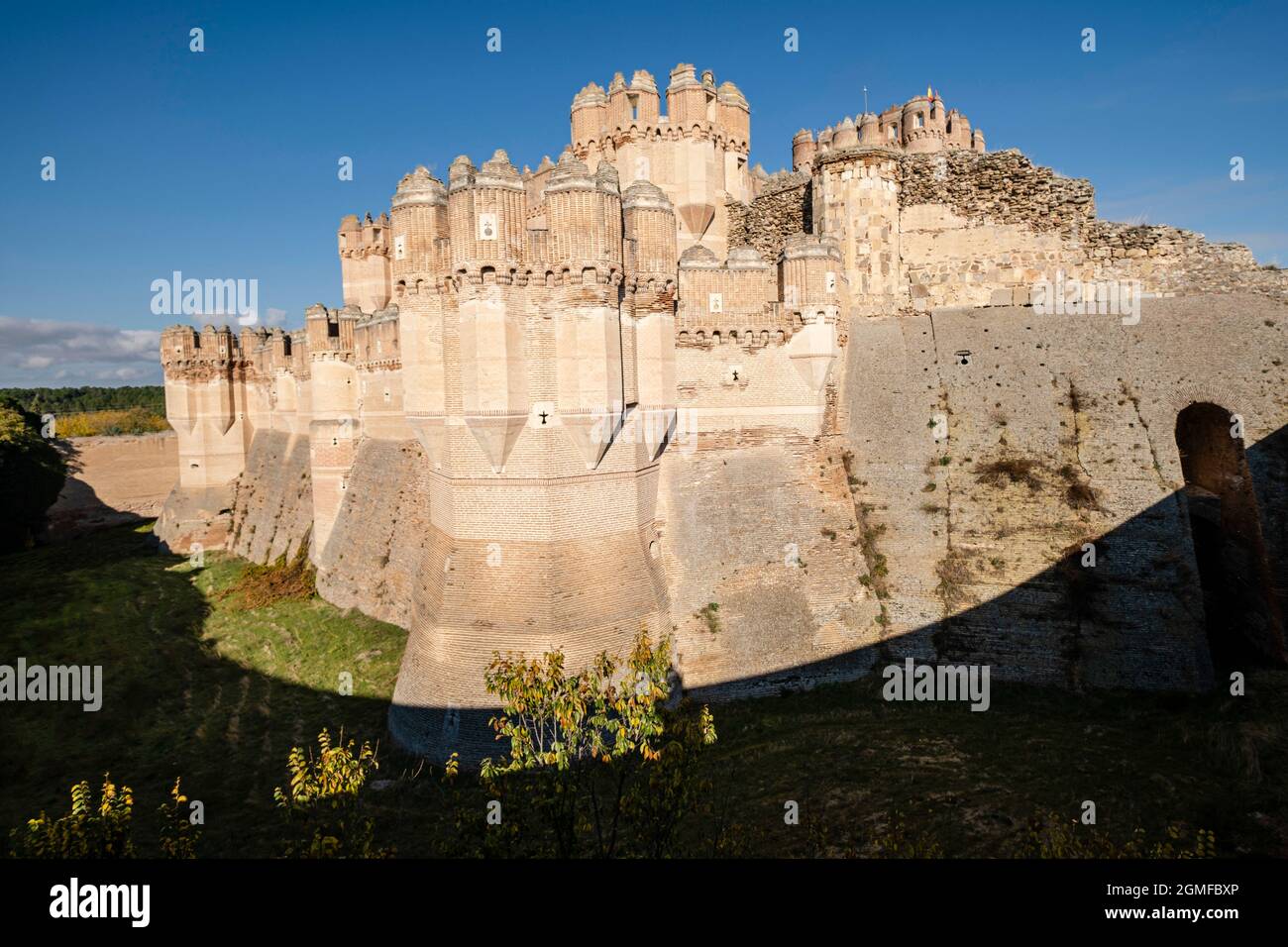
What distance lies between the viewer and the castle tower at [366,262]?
35.2m

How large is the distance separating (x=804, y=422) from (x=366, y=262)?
85.3 ft

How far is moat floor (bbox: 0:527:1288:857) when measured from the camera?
11484 mm

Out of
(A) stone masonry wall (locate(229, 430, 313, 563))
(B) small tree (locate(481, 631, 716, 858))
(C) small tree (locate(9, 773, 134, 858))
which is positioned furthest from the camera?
(A) stone masonry wall (locate(229, 430, 313, 563))

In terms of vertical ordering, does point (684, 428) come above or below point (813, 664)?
above

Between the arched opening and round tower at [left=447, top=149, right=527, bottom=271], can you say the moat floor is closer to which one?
the arched opening

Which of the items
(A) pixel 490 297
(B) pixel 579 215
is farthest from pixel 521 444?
(B) pixel 579 215

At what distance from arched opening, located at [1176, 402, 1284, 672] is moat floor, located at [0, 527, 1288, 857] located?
1765 millimetres

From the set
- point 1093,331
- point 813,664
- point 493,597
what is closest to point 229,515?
point 493,597

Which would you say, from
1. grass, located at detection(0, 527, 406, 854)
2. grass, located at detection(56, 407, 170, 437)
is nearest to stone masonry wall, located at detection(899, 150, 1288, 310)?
grass, located at detection(0, 527, 406, 854)

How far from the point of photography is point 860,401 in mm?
20594

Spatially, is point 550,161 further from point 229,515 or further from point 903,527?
point 229,515

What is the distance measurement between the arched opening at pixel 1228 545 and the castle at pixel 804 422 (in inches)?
4.9

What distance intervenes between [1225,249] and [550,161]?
869 inches

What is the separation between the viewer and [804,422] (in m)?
19.8
